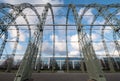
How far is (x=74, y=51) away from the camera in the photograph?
21.5 m

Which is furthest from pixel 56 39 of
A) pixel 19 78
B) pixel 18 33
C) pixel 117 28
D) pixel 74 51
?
pixel 19 78

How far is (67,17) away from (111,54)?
1009 centimetres

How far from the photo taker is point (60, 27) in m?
19.4

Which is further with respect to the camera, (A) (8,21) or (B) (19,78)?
(A) (8,21)

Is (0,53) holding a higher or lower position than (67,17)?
lower

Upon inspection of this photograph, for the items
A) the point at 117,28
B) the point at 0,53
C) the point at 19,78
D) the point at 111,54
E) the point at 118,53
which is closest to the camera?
the point at 19,78

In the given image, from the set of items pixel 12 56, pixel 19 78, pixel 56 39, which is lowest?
pixel 19 78

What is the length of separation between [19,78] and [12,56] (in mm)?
15634

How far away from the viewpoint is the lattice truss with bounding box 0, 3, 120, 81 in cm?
1617

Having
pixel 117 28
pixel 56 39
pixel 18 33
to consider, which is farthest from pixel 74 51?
pixel 18 33

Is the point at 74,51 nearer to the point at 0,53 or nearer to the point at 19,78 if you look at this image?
the point at 0,53

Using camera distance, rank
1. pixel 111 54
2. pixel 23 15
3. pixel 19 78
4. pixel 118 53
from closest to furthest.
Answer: pixel 19 78
pixel 23 15
pixel 118 53
pixel 111 54

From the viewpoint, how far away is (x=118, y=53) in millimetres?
19953

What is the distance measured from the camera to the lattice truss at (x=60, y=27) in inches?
637
